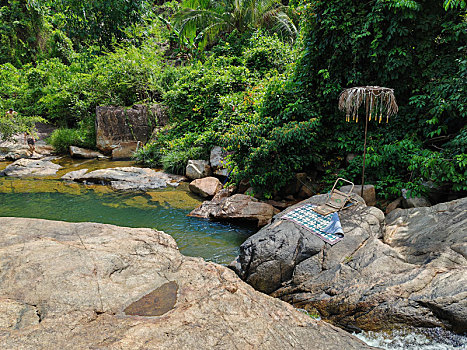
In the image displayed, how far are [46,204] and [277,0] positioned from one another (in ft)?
50.0

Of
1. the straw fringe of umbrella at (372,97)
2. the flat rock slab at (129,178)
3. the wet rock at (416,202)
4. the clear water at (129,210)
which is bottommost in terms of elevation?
the clear water at (129,210)

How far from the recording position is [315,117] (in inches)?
299

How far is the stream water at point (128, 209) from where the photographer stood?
20.5 ft

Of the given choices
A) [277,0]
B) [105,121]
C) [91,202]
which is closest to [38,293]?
[91,202]

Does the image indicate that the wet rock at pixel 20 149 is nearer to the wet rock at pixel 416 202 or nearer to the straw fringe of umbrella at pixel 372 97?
the straw fringe of umbrella at pixel 372 97

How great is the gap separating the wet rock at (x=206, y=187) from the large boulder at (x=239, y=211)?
3.86 feet

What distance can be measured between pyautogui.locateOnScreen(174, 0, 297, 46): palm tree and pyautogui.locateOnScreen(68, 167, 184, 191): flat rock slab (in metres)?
9.89

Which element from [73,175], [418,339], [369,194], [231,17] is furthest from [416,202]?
[231,17]

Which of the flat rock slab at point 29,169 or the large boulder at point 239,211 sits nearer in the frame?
the large boulder at point 239,211

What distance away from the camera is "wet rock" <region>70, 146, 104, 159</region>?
13.8m

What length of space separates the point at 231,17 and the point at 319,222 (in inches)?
598

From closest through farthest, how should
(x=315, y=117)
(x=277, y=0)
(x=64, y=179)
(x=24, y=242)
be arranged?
(x=24, y=242) → (x=315, y=117) → (x=64, y=179) → (x=277, y=0)

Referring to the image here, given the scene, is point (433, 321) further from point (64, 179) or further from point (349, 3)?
point (64, 179)

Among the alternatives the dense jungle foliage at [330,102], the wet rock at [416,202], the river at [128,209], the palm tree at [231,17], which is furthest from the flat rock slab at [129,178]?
the palm tree at [231,17]
